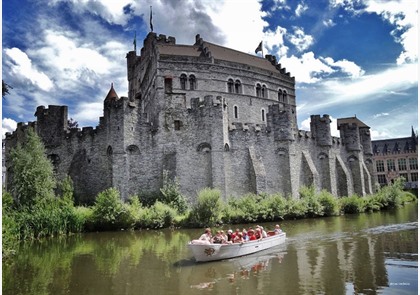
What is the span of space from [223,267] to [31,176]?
42.6 ft

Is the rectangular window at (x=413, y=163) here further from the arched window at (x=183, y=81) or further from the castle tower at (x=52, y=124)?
the castle tower at (x=52, y=124)

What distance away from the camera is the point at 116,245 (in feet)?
52.5

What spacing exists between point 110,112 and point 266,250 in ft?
47.5

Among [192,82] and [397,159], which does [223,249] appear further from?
[397,159]

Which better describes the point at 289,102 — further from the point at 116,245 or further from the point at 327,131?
the point at 116,245

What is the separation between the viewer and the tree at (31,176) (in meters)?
19.7

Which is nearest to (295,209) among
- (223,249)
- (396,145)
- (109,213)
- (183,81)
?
(109,213)

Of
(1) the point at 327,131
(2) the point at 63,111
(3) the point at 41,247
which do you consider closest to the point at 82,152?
(2) the point at 63,111

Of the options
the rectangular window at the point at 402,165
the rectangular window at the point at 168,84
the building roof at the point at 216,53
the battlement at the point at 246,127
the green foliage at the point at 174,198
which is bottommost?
the green foliage at the point at 174,198

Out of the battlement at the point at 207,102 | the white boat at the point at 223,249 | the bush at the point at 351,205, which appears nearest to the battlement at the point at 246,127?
the battlement at the point at 207,102

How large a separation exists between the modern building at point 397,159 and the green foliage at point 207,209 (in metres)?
39.4

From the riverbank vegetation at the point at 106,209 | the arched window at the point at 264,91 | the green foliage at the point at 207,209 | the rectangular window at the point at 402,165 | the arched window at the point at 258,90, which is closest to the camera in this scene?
the riverbank vegetation at the point at 106,209

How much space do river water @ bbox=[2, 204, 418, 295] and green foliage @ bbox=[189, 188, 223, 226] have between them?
8.73 ft

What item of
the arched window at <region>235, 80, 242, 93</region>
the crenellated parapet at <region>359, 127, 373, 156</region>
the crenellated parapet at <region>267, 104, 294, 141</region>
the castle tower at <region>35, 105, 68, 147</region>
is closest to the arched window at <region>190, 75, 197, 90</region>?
the arched window at <region>235, 80, 242, 93</region>
